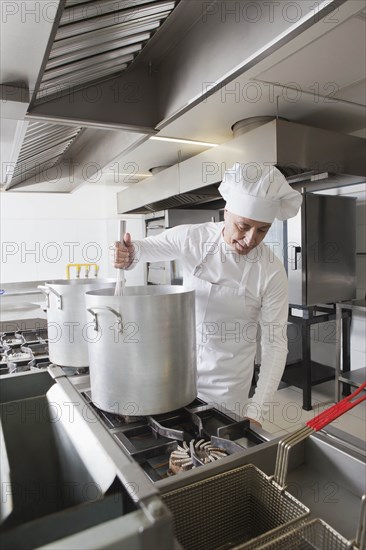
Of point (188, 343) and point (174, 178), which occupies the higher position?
point (174, 178)

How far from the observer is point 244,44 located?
977 mm

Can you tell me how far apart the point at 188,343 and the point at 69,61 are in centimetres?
71

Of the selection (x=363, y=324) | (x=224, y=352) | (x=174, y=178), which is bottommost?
(x=363, y=324)

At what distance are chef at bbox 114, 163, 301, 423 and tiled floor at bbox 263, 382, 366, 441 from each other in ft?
4.40

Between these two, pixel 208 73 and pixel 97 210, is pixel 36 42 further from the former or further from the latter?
pixel 97 210

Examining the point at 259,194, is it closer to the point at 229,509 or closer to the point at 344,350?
the point at 229,509

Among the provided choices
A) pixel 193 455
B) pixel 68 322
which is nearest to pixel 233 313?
pixel 68 322

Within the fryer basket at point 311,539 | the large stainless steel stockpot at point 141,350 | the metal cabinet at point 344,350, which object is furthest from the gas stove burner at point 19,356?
the metal cabinet at point 344,350

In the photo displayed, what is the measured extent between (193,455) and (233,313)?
0.71m

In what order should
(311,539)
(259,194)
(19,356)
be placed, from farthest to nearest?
(19,356), (259,194), (311,539)

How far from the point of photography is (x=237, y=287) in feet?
4.62

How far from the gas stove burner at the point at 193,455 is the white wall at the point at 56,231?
4.12 m

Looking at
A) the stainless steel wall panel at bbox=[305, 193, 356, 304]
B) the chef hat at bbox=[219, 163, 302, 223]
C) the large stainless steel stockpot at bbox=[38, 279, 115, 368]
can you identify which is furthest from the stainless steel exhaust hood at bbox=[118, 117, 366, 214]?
the large stainless steel stockpot at bbox=[38, 279, 115, 368]

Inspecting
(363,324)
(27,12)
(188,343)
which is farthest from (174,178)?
(27,12)
